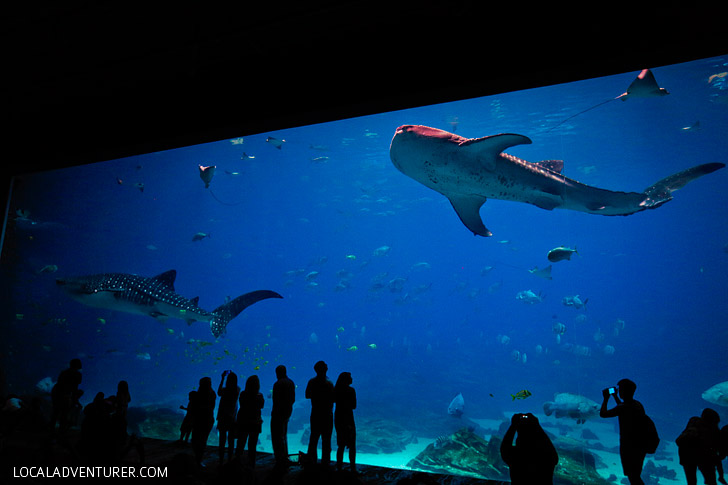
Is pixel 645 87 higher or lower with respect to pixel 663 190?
higher

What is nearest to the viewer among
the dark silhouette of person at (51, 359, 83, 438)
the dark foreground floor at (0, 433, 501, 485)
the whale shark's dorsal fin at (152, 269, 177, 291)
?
the dark foreground floor at (0, 433, 501, 485)

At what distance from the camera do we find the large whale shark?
5.14 metres

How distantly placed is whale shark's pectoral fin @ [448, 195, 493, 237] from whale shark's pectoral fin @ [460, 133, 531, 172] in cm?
100

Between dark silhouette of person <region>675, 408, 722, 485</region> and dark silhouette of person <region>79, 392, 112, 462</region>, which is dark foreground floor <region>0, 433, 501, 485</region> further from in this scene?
dark silhouette of person <region>675, 408, 722, 485</region>

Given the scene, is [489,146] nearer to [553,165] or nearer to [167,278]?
[553,165]

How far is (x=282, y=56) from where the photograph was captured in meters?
4.03

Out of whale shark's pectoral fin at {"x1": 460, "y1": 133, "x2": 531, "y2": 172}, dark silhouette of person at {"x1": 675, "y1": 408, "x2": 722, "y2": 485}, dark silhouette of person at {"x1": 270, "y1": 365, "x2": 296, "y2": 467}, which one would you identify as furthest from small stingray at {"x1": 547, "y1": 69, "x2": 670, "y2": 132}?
dark silhouette of person at {"x1": 270, "y1": 365, "x2": 296, "y2": 467}

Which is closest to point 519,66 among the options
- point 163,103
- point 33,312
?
point 163,103

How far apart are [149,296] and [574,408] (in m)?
10.9

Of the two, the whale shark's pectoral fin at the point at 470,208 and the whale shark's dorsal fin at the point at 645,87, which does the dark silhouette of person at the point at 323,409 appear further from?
the whale shark's dorsal fin at the point at 645,87

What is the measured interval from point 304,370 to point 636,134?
40.2 meters

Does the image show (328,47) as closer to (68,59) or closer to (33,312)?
(68,59)

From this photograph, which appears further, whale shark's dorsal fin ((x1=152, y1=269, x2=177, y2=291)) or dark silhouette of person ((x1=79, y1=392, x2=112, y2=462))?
whale shark's dorsal fin ((x1=152, y1=269, x2=177, y2=291))

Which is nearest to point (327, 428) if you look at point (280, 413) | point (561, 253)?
point (280, 413)
